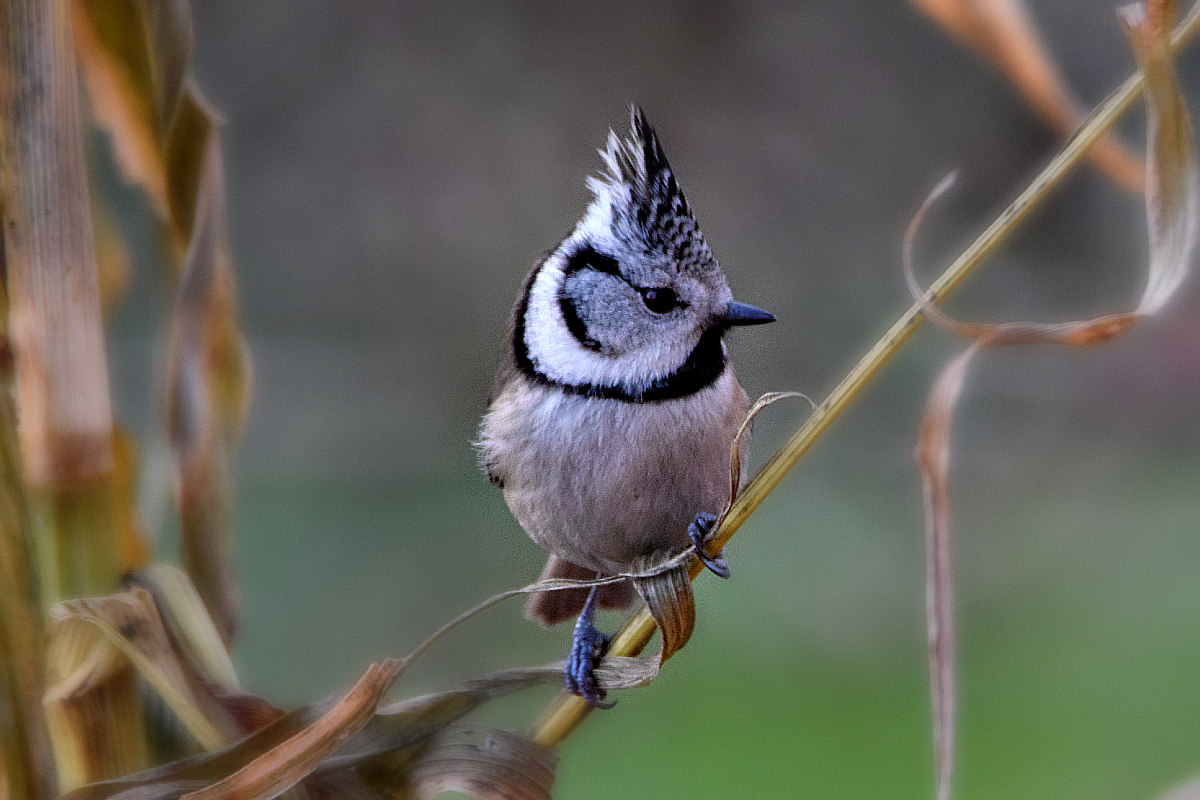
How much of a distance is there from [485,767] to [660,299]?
28 cm

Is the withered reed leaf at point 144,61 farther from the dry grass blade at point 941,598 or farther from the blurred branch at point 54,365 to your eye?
the dry grass blade at point 941,598

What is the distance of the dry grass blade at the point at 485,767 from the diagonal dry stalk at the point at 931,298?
0.35 feet

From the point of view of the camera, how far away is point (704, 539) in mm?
511

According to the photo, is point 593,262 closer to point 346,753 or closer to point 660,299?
point 660,299

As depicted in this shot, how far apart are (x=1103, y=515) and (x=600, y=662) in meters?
1.79

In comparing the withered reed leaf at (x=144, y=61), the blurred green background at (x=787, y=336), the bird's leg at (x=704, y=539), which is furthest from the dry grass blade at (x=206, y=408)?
the blurred green background at (x=787, y=336)

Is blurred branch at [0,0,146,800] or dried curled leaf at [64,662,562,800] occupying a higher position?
blurred branch at [0,0,146,800]

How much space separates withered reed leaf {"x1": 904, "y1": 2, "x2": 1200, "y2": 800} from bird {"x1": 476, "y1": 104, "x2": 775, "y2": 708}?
16cm

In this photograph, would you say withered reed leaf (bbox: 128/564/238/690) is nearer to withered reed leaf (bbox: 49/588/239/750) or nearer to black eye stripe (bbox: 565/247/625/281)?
withered reed leaf (bbox: 49/588/239/750)

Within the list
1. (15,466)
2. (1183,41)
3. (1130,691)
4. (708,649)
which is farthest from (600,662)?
(1130,691)

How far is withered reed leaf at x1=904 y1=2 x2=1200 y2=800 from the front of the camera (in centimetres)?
45

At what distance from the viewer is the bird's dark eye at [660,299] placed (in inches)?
26.3

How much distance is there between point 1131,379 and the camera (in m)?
2.30

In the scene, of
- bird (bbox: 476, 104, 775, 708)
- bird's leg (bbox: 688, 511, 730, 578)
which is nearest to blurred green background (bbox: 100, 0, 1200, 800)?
bird (bbox: 476, 104, 775, 708)
